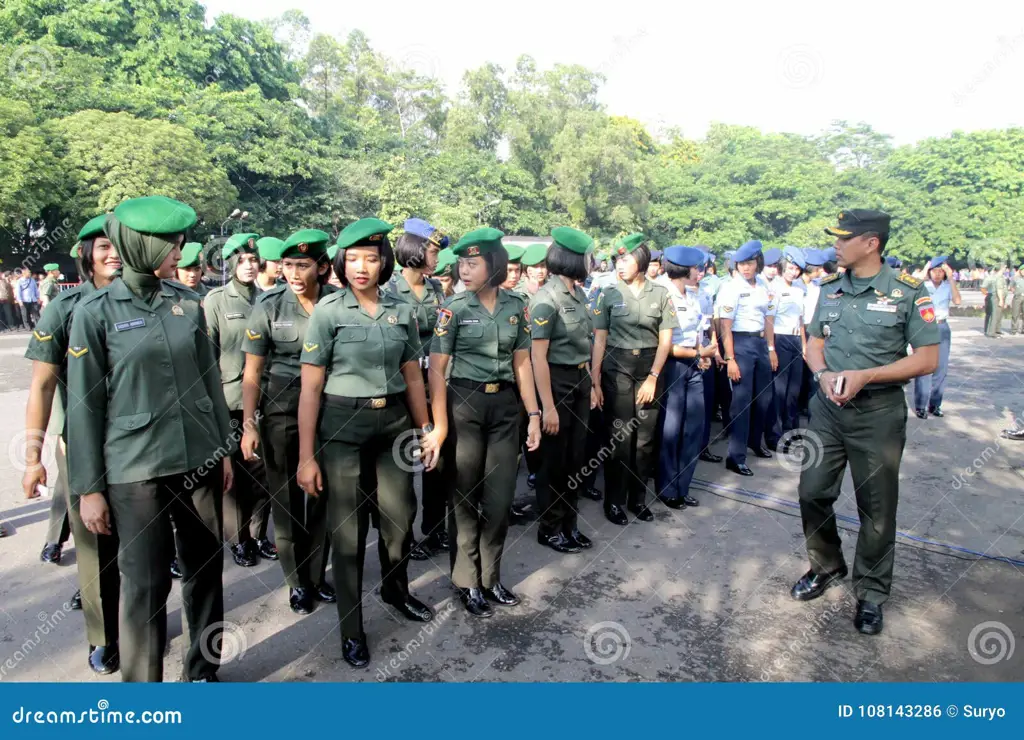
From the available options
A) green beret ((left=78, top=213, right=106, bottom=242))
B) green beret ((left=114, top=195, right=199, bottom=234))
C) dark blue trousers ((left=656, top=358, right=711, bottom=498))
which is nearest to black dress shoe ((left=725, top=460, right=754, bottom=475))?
dark blue trousers ((left=656, top=358, right=711, bottom=498))

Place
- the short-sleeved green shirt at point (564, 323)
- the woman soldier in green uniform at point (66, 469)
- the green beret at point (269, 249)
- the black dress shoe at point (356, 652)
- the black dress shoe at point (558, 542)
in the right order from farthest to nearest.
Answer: the black dress shoe at point (558, 542) → the short-sleeved green shirt at point (564, 323) → the green beret at point (269, 249) → the black dress shoe at point (356, 652) → the woman soldier in green uniform at point (66, 469)

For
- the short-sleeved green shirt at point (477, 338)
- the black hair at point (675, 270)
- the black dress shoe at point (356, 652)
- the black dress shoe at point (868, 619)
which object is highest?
the black hair at point (675, 270)

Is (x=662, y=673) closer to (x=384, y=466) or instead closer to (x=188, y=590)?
(x=384, y=466)

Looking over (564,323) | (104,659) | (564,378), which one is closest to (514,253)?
(564,323)

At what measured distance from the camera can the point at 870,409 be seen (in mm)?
3467

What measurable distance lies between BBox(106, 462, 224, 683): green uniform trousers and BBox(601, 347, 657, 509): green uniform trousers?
2792 mm

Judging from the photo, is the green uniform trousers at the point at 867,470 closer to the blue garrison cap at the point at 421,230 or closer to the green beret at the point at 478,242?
the green beret at the point at 478,242

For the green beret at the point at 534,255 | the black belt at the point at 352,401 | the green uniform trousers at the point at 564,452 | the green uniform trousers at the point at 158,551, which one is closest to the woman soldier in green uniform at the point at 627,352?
the green uniform trousers at the point at 564,452

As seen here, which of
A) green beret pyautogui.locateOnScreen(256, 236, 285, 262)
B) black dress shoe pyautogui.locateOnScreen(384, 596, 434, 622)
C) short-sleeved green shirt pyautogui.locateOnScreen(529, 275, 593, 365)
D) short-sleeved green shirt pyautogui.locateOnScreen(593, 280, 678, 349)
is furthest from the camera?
short-sleeved green shirt pyautogui.locateOnScreen(593, 280, 678, 349)

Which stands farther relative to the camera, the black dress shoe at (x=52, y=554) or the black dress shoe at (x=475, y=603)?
the black dress shoe at (x=52, y=554)

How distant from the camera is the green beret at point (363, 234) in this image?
300 cm

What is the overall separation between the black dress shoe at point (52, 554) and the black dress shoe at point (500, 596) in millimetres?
2553

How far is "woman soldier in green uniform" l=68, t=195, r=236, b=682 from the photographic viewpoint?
249 cm

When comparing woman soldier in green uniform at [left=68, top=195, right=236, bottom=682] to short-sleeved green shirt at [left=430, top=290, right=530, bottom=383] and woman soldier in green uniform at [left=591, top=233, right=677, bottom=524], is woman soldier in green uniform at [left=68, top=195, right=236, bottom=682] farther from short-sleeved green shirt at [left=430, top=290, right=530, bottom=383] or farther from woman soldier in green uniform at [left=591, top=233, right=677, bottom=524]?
woman soldier in green uniform at [left=591, top=233, right=677, bottom=524]
